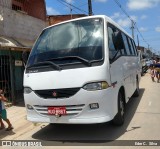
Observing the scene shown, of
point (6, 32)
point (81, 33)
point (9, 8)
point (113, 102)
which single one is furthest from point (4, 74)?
point (113, 102)

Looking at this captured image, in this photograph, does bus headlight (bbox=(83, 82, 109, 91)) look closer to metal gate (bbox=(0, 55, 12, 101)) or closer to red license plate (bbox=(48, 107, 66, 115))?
red license plate (bbox=(48, 107, 66, 115))

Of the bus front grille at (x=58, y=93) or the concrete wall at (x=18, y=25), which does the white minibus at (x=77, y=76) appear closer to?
the bus front grille at (x=58, y=93)

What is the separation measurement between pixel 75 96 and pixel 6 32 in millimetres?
8880

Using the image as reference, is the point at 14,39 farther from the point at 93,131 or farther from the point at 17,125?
the point at 93,131

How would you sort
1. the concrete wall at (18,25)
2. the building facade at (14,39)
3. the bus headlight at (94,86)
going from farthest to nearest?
the concrete wall at (18,25)
the building facade at (14,39)
the bus headlight at (94,86)

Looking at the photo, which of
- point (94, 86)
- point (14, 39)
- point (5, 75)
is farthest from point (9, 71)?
point (94, 86)

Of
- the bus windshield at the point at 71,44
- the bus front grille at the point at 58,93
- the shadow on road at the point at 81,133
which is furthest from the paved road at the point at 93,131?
the bus windshield at the point at 71,44

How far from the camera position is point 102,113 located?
629 cm

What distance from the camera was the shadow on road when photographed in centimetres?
666

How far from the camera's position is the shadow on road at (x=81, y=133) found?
21.9 ft

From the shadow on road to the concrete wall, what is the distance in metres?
7.40

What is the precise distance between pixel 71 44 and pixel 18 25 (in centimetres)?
897

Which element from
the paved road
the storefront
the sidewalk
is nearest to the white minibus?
the paved road

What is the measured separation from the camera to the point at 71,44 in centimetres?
705
